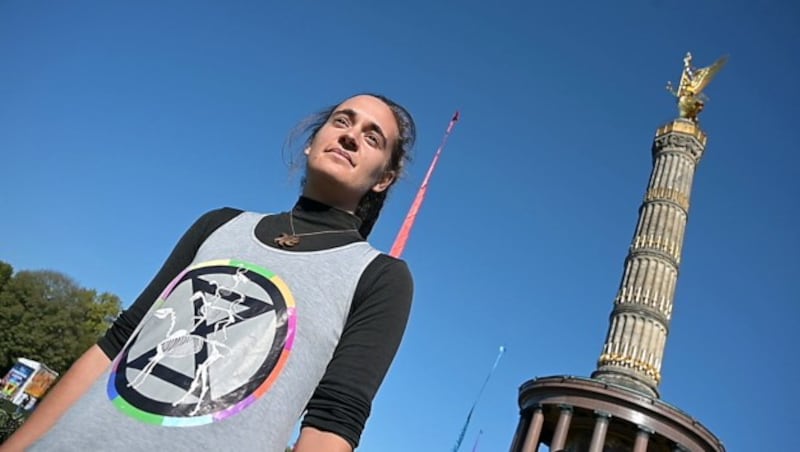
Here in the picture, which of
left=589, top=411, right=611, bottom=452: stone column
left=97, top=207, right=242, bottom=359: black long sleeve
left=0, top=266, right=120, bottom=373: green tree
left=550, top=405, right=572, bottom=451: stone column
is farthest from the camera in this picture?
left=0, top=266, right=120, bottom=373: green tree

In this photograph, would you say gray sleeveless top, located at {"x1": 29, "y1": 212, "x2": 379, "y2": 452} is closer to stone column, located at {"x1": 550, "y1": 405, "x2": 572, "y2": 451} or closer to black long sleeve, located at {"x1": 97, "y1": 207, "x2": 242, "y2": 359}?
black long sleeve, located at {"x1": 97, "y1": 207, "x2": 242, "y2": 359}

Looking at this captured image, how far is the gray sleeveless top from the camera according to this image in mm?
1521

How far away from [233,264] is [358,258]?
0.39 meters

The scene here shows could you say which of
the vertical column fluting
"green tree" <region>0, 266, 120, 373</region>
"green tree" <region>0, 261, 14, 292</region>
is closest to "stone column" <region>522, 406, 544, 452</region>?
the vertical column fluting

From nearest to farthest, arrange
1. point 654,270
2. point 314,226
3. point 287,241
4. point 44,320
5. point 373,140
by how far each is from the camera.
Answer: point 287,241, point 314,226, point 373,140, point 654,270, point 44,320

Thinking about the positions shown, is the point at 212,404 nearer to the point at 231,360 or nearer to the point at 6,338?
the point at 231,360

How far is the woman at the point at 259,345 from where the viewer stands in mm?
1549

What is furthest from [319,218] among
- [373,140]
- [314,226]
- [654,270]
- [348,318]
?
[654,270]

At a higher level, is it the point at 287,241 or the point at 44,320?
the point at 44,320

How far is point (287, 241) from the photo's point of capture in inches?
80.0

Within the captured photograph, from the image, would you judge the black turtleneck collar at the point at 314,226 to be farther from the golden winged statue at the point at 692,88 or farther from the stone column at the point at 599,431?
the golden winged statue at the point at 692,88

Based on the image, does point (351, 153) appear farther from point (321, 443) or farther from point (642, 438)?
point (642, 438)

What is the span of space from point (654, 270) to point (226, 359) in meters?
26.7

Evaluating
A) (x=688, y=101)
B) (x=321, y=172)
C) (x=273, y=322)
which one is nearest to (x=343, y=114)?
(x=321, y=172)
